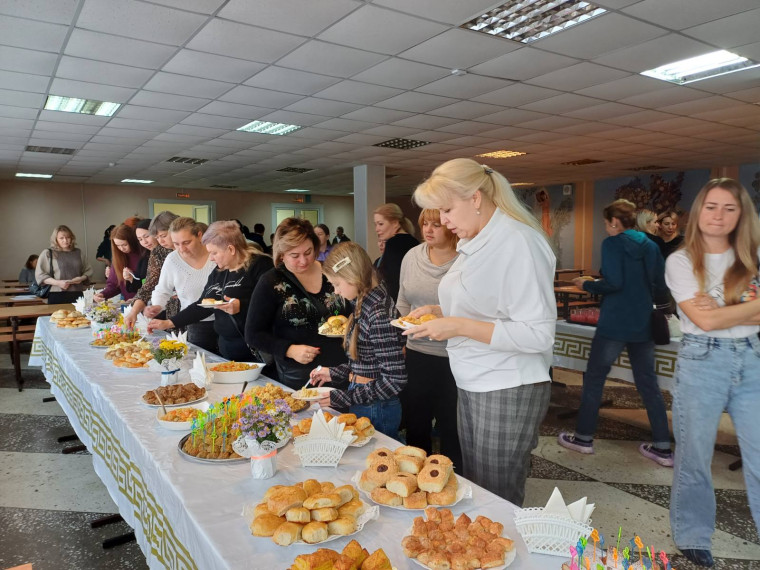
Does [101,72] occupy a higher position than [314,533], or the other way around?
[101,72]

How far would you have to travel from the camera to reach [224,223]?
2.75 metres

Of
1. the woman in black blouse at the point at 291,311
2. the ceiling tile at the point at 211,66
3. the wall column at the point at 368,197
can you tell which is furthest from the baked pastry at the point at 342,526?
the wall column at the point at 368,197

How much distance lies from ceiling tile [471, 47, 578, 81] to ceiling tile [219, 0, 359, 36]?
1398mm

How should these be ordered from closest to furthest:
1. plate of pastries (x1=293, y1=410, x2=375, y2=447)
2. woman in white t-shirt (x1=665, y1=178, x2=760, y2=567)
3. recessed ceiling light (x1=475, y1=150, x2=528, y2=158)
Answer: plate of pastries (x1=293, y1=410, x2=375, y2=447)
woman in white t-shirt (x1=665, y1=178, x2=760, y2=567)
recessed ceiling light (x1=475, y1=150, x2=528, y2=158)

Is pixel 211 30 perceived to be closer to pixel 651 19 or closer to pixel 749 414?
pixel 651 19

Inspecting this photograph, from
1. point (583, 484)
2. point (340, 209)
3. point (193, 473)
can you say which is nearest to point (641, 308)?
point (583, 484)

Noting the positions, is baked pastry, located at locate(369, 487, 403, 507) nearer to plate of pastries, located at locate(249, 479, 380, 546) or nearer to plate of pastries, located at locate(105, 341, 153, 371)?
plate of pastries, located at locate(249, 479, 380, 546)

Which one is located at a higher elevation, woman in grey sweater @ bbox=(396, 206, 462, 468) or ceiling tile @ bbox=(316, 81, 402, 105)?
ceiling tile @ bbox=(316, 81, 402, 105)

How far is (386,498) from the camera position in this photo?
1.16 meters

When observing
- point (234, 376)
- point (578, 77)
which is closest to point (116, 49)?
point (234, 376)

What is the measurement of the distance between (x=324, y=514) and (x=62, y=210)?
526 inches

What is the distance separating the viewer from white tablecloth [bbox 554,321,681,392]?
3143 mm

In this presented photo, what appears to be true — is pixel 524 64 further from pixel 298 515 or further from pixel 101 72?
pixel 298 515

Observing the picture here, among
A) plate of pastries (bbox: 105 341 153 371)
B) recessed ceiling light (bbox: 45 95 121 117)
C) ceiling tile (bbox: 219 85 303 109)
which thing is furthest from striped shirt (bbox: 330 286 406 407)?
recessed ceiling light (bbox: 45 95 121 117)
